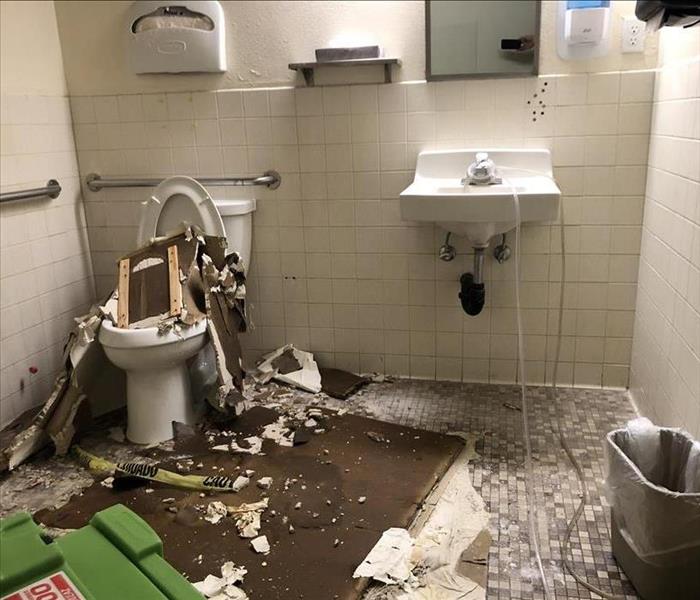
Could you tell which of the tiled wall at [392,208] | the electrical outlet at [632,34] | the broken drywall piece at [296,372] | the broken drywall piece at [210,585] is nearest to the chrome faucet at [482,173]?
the tiled wall at [392,208]

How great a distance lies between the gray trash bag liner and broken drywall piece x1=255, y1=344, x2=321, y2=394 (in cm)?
135

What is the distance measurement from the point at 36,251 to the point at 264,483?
139cm

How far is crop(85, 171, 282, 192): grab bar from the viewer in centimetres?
266

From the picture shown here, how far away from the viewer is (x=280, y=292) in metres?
2.82

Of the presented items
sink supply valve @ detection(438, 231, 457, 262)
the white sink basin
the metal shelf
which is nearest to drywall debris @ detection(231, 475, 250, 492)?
the white sink basin

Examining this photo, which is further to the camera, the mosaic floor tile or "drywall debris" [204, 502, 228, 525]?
"drywall debris" [204, 502, 228, 525]

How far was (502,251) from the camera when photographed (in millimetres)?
2521

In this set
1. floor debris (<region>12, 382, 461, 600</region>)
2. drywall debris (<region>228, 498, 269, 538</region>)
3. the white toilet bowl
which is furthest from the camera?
the white toilet bowl

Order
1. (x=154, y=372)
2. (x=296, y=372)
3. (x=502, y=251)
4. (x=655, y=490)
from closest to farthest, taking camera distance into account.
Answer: (x=655, y=490), (x=154, y=372), (x=502, y=251), (x=296, y=372)

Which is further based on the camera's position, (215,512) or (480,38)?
(480,38)

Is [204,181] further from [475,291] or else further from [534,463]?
[534,463]

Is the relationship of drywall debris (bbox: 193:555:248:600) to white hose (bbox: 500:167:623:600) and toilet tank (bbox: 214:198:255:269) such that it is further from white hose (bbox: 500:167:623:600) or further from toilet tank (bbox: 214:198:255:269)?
toilet tank (bbox: 214:198:255:269)

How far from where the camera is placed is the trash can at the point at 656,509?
52.6 inches

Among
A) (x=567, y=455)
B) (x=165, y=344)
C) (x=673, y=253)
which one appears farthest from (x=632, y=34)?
(x=165, y=344)
